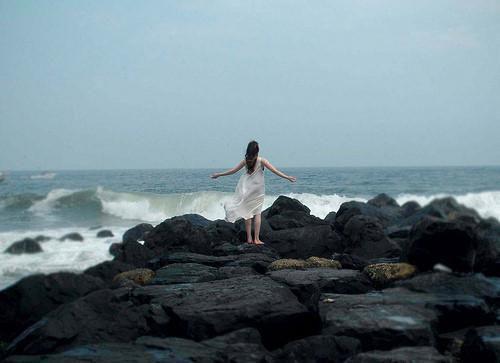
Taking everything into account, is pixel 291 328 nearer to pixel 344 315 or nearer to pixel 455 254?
pixel 344 315

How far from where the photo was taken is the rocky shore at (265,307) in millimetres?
4859

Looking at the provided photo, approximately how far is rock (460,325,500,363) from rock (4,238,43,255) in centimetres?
510

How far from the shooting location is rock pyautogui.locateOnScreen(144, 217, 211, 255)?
33.7 feet

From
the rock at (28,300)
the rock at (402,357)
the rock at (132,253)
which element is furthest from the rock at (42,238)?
the rock at (402,357)

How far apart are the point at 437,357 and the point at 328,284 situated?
2.68m

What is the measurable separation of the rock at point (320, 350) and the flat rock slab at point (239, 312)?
811mm

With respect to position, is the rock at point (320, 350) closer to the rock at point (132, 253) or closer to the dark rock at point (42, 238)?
the dark rock at point (42, 238)

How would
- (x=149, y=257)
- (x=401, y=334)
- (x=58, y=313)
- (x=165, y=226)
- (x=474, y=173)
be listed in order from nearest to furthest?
(x=401, y=334) < (x=58, y=313) < (x=149, y=257) < (x=165, y=226) < (x=474, y=173)

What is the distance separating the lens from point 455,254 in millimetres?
7629

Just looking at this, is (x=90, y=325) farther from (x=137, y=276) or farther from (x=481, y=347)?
(x=481, y=347)

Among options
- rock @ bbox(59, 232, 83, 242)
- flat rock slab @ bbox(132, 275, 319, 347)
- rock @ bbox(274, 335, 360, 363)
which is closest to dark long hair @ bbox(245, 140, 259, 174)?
rock @ bbox(59, 232, 83, 242)

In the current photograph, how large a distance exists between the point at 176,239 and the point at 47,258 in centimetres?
378

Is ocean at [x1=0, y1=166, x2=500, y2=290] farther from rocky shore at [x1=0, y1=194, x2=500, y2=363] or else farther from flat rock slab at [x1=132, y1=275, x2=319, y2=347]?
flat rock slab at [x1=132, y1=275, x2=319, y2=347]

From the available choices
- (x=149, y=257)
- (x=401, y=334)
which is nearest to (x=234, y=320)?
(x=401, y=334)
